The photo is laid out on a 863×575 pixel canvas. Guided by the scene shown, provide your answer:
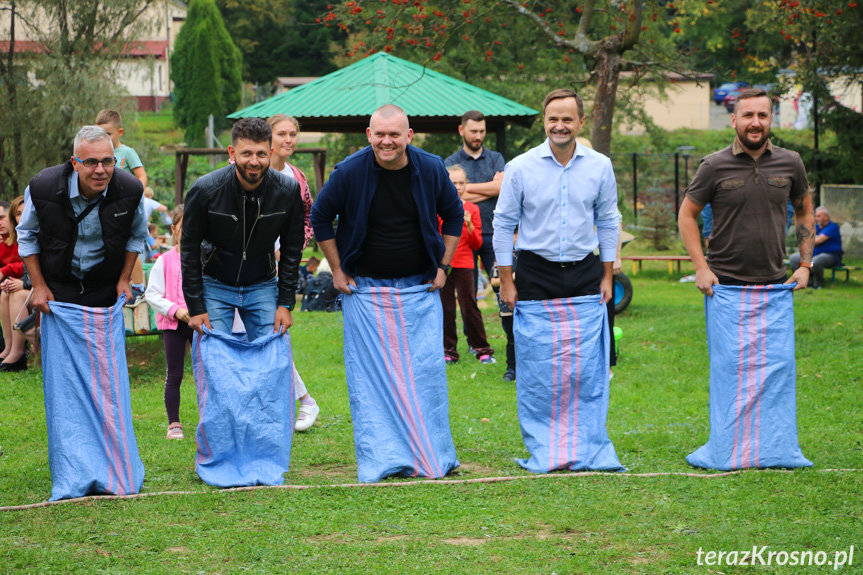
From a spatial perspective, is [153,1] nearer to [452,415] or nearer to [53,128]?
[53,128]

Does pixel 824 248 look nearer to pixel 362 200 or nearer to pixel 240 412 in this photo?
pixel 362 200

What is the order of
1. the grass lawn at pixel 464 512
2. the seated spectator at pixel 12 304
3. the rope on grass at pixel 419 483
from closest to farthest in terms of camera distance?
the grass lawn at pixel 464 512
the rope on grass at pixel 419 483
the seated spectator at pixel 12 304

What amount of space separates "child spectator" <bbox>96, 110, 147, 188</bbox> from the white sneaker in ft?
8.30

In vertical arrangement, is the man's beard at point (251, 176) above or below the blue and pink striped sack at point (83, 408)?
above

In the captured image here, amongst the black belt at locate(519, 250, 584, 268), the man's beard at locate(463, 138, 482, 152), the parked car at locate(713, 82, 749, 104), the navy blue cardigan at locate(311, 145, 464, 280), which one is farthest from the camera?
the parked car at locate(713, 82, 749, 104)

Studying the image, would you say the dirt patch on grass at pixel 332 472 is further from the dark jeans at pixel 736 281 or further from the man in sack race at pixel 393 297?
the dark jeans at pixel 736 281

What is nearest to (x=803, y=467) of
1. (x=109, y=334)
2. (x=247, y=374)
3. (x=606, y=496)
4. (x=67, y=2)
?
(x=606, y=496)

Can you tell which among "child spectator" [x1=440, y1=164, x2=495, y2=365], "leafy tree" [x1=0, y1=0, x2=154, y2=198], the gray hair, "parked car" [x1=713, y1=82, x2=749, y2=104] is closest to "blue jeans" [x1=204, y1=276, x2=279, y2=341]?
the gray hair

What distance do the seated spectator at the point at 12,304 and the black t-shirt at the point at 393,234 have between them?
465 centimetres

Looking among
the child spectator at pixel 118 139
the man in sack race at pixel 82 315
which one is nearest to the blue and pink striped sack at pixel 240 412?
the man in sack race at pixel 82 315

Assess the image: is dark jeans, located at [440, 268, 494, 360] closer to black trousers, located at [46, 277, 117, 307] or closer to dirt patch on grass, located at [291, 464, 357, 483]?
dirt patch on grass, located at [291, 464, 357, 483]

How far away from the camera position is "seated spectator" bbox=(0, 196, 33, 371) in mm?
8992

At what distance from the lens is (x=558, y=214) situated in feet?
18.6

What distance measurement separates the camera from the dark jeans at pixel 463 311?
29.2 feet
